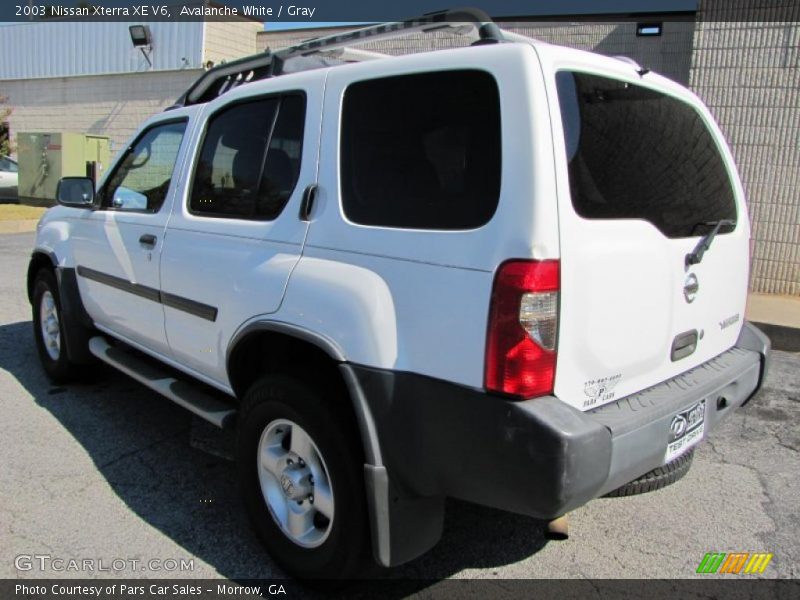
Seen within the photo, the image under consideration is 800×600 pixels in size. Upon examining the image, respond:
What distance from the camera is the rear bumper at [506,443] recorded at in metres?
1.94

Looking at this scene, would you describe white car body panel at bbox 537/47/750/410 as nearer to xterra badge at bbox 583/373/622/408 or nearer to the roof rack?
xterra badge at bbox 583/373/622/408

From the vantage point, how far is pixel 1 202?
18391mm

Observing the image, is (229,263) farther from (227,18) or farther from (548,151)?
(227,18)

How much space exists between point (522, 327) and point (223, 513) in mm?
1965

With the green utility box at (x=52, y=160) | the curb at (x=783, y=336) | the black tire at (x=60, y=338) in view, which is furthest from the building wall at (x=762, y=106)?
the green utility box at (x=52, y=160)

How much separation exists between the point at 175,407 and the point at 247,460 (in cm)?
194

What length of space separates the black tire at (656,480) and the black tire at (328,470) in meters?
1.43

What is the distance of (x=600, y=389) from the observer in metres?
2.17

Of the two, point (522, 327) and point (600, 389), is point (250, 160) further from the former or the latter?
point (600, 389)

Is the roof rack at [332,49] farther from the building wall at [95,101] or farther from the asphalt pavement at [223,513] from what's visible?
the building wall at [95,101]

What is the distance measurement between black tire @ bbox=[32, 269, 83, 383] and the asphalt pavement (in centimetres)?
34

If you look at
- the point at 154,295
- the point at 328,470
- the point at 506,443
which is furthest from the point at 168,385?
the point at 506,443

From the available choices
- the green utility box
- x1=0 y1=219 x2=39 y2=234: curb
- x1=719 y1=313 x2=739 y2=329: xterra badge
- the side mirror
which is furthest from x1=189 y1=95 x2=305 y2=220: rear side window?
the green utility box

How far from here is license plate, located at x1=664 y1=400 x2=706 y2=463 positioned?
2355 mm
